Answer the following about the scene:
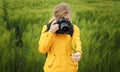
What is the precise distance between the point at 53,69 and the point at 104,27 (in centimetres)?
129

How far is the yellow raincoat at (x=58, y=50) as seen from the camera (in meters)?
2.32

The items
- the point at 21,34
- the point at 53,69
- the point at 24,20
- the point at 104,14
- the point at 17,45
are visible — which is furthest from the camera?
the point at 104,14

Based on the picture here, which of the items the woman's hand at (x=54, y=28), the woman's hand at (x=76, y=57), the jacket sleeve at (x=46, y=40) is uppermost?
the woman's hand at (x=54, y=28)

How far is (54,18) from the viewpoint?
2385 mm

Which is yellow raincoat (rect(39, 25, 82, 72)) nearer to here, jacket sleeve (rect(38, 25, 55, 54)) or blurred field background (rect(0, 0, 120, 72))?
jacket sleeve (rect(38, 25, 55, 54))

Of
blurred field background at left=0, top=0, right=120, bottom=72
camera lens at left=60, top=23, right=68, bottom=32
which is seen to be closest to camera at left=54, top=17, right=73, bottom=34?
camera lens at left=60, top=23, right=68, bottom=32

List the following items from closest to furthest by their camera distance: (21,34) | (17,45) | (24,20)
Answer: (17,45) < (21,34) < (24,20)

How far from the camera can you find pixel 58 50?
7.72 feet

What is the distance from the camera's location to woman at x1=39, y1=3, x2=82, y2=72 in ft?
7.60

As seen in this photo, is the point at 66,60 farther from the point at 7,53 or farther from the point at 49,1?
the point at 49,1

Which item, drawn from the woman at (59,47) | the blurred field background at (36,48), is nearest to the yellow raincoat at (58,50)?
the woman at (59,47)

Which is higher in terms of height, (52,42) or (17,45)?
(52,42)

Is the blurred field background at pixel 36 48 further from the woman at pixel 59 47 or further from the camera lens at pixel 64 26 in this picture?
the camera lens at pixel 64 26

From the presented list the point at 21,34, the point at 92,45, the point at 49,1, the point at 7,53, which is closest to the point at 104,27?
the point at 92,45
